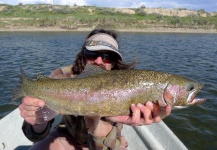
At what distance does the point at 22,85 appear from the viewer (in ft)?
10.6

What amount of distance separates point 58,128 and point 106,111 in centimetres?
146

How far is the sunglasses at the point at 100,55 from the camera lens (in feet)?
12.0

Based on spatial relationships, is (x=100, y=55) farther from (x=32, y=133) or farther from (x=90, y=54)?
(x=32, y=133)

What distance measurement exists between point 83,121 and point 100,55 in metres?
0.92

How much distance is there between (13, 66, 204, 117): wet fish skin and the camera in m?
2.89

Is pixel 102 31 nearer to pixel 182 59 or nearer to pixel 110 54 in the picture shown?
pixel 110 54

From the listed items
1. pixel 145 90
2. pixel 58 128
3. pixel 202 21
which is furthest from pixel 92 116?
pixel 202 21

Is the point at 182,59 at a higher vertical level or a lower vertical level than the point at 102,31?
lower

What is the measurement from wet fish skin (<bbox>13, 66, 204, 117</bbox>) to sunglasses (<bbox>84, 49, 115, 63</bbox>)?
0.63 m

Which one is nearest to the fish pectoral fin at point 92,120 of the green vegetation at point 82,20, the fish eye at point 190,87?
the fish eye at point 190,87

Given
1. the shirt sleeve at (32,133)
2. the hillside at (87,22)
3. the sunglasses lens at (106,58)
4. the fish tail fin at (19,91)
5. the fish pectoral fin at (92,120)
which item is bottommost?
the hillside at (87,22)

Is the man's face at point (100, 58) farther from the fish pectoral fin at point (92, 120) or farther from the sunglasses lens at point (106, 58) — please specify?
the fish pectoral fin at point (92, 120)

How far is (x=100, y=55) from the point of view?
3658 millimetres

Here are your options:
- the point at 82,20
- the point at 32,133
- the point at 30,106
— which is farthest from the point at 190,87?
the point at 82,20
